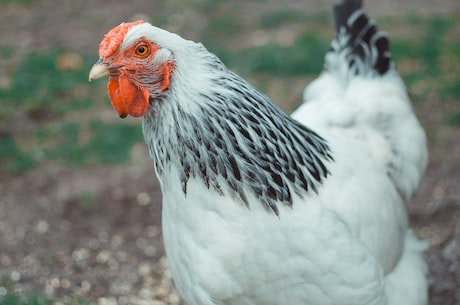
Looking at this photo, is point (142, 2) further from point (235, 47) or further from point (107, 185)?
point (107, 185)

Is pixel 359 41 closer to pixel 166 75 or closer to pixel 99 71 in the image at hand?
pixel 166 75

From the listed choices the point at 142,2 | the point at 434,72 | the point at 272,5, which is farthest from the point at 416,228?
the point at 142,2

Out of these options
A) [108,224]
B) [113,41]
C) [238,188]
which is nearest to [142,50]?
[113,41]

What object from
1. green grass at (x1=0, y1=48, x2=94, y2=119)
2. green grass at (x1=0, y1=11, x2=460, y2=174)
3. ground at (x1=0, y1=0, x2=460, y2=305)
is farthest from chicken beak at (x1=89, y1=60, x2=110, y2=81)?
green grass at (x1=0, y1=48, x2=94, y2=119)

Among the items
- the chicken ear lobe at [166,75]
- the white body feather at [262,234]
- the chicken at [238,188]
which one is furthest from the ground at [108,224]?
the chicken ear lobe at [166,75]

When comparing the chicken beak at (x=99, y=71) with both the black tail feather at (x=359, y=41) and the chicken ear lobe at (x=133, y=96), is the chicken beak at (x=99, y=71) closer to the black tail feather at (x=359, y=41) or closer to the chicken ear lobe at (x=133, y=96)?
the chicken ear lobe at (x=133, y=96)

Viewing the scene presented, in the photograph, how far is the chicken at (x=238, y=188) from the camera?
260 cm

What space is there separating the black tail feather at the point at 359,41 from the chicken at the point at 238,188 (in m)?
0.87

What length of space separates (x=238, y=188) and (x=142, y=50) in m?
0.66

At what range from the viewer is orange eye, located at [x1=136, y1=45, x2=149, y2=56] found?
2.56m

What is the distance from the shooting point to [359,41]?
3.90m

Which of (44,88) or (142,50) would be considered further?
(44,88)

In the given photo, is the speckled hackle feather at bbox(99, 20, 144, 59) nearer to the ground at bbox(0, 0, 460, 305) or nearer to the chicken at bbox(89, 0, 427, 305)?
the chicken at bbox(89, 0, 427, 305)

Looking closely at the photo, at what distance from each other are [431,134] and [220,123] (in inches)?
132
